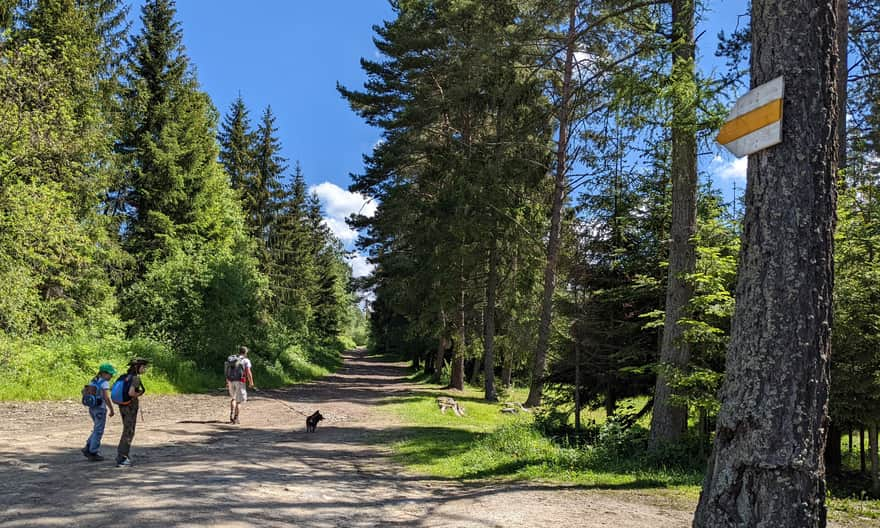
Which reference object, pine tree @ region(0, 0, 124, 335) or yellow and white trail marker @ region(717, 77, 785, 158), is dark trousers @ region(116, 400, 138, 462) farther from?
yellow and white trail marker @ region(717, 77, 785, 158)

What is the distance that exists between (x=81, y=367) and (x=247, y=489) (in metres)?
12.5

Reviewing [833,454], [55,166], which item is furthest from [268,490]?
[55,166]

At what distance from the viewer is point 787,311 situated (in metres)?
3.44

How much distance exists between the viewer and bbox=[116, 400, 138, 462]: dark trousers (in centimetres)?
852

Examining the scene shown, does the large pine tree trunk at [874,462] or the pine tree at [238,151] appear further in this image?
the pine tree at [238,151]

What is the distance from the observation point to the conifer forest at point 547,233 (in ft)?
11.5

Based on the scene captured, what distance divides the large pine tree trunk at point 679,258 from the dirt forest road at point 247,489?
207 centimetres

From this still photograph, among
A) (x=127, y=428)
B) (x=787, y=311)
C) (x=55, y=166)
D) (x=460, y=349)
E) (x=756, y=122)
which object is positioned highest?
(x=55, y=166)

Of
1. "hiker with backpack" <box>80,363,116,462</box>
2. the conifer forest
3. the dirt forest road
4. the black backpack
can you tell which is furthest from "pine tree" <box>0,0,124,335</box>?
"hiker with backpack" <box>80,363,116,462</box>

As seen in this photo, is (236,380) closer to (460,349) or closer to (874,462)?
(460,349)

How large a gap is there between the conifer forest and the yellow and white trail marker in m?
0.08

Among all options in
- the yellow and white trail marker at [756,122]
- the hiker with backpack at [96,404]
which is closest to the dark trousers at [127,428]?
the hiker with backpack at [96,404]

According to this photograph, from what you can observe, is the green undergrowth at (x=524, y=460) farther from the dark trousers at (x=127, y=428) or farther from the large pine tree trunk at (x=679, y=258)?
the dark trousers at (x=127, y=428)

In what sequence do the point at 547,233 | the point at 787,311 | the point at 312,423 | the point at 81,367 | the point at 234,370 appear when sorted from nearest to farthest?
1. the point at 787,311
2. the point at 312,423
3. the point at 234,370
4. the point at 81,367
5. the point at 547,233
